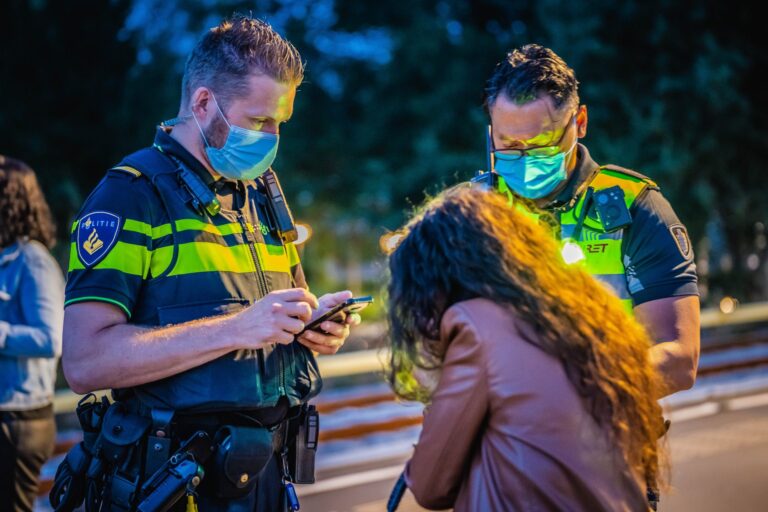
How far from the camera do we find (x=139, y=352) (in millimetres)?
2443

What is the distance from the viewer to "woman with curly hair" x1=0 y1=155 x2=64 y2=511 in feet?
11.4

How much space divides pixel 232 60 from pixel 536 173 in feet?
3.68

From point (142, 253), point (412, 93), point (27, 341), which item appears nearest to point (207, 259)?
point (142, 253)

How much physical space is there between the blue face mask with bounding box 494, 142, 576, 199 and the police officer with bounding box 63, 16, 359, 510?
0.75 m

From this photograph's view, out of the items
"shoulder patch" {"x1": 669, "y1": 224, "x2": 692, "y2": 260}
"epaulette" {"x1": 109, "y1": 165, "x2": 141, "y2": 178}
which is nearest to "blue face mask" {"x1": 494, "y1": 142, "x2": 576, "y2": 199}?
"shoulder patch" {"x1": 669, "y1": 224, "x2": 692, "y2": 260}

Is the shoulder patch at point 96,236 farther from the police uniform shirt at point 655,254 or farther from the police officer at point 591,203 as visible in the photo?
the police uniform shirt at point 655,254

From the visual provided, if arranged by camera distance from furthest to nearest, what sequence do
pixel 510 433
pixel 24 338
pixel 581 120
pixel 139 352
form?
pixel 24 338, pixel 581 120, pixel 139 352, pixel 510 433

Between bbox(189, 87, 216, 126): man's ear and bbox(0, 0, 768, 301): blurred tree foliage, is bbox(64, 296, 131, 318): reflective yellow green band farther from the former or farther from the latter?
bbox(0, 0, 768, 301): blurred tree foliage

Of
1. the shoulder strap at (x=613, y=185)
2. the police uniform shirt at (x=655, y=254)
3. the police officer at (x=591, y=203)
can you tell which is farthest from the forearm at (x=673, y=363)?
the shoulder strap at (x=613, y=185)

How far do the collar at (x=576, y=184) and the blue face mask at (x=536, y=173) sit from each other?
4cm

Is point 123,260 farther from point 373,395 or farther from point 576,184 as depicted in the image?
point 373,395

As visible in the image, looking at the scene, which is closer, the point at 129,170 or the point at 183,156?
the point at 129,170

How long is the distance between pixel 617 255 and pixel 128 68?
11.3 meters

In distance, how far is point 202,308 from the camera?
259 centimetres
